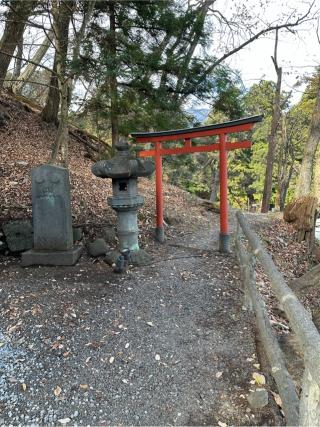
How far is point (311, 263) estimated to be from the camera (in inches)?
292

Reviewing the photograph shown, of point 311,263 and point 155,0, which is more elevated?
point 155,0

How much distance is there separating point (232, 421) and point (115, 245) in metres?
3.53

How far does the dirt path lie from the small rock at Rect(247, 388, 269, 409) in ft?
0.16

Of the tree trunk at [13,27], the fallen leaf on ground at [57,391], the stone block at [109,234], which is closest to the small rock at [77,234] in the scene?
the stone block at [109,234]

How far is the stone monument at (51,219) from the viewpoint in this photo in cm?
469

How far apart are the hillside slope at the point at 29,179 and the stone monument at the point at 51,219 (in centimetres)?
83

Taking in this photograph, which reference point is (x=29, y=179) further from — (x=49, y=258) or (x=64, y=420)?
(x=64, y=420)

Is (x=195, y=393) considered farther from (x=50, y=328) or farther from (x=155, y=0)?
(x=155, y=0)

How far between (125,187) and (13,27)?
6053 mm

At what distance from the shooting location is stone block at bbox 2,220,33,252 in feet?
16.3

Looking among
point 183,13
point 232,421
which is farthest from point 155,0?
point 232,421

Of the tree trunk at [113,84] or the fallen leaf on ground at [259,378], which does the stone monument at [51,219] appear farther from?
the fallen leaf on ground at [259,378]

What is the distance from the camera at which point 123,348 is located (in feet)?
9.98

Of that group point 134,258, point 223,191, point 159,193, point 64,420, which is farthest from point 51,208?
point 64,420
